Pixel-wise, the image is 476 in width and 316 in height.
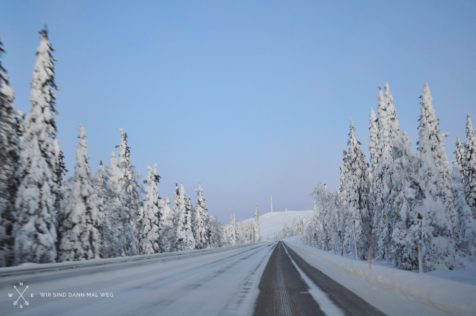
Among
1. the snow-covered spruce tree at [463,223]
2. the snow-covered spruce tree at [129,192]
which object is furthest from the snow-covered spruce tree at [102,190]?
the snow-covered spruce tree at [463,223]

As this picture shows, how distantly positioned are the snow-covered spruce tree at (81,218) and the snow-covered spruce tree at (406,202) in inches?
Result: 1003

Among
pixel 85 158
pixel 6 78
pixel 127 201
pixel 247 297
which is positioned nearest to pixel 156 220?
pixel 127 201

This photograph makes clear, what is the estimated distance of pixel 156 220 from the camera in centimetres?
4497

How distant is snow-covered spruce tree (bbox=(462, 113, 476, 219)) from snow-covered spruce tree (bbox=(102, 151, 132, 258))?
41.7m

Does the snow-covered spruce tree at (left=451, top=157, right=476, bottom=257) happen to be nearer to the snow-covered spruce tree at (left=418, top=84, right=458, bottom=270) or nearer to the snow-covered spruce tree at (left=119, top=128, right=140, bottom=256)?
the snow-covered spruce tree at (left=418, top=84, right=458, bottom=270)

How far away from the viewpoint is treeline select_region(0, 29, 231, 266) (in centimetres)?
2012

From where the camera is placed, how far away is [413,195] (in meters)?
24.4

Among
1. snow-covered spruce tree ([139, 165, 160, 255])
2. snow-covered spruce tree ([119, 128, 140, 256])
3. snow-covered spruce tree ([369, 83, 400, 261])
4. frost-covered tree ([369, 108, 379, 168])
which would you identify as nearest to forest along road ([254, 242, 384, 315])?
snow-covered spruce tree ([369, 83, 400, 261])

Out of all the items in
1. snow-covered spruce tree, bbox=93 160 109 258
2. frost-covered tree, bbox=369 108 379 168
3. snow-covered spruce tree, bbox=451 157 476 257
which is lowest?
snow-covered spruce tree, bbox=451 157 476 257

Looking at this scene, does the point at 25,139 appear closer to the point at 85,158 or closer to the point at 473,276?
the point at 85,158

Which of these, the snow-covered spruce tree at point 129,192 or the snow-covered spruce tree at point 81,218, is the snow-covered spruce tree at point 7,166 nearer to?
the snow-covered spruce tree at point 81,218

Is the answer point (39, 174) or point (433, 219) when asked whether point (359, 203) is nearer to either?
point (433, 219)

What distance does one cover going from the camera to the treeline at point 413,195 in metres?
23.6

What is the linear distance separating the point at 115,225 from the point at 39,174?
17.8 meters
